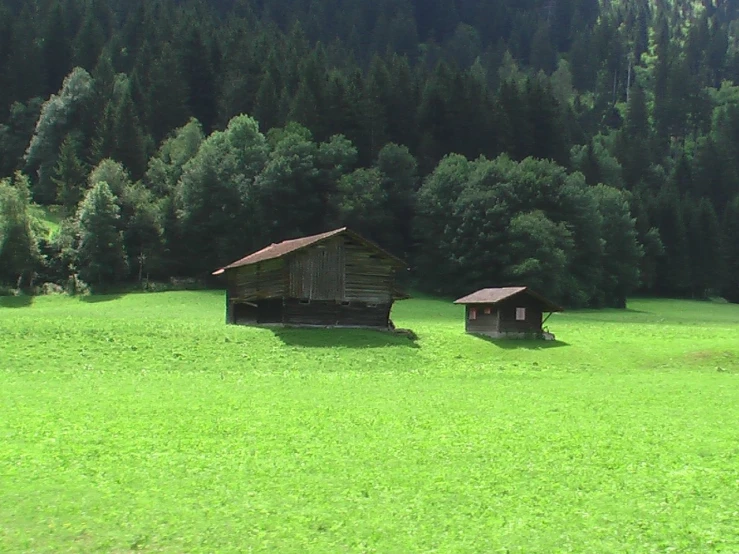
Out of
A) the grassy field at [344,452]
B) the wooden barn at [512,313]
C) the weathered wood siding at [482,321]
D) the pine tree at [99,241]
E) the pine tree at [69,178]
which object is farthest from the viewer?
the pine tree at [69,178]

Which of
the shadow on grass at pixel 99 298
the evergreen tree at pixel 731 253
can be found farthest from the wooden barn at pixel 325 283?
the evergreen tree at pixel 731 253

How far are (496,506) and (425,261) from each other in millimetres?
71884

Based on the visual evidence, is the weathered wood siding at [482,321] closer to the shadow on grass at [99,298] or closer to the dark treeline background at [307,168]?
the dark treeline background at [307,168]

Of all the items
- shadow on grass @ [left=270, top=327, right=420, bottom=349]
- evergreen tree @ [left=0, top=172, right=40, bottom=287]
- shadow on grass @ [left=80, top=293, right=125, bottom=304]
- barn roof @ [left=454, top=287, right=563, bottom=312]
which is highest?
evergreen tree @ [left=0, top=172, right=40, bottom=287]

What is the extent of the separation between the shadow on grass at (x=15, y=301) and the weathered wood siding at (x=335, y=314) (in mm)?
36970

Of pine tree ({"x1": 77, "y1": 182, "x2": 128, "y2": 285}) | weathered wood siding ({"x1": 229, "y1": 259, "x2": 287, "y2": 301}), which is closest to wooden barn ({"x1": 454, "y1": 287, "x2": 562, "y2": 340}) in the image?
weathered wood siding ({"x1": 229, "y1": 259, "x2": 287, "y2": 301})

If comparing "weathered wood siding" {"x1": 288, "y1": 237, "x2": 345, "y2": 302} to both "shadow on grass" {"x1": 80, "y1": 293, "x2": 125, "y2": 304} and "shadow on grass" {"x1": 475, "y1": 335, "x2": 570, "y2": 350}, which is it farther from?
"shadow on grass" {"x1": 80, "y1": 293, "x2": 125, "y2": 304}

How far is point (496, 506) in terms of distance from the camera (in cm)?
1466

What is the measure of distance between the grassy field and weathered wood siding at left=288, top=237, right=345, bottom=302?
336 inches

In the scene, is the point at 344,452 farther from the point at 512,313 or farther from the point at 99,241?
the point at 99,241

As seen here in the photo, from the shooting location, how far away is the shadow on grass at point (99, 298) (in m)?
75.4

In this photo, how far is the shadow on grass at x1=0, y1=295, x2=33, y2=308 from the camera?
73.0 metres

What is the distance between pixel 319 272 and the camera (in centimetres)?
4794

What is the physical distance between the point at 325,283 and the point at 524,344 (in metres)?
12.6
